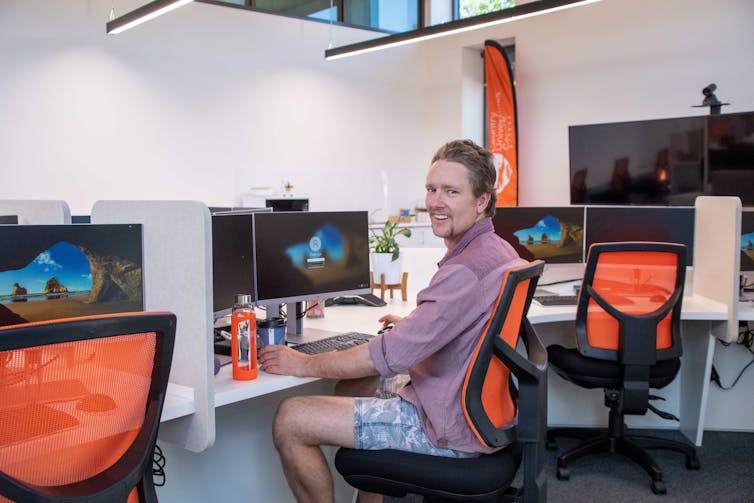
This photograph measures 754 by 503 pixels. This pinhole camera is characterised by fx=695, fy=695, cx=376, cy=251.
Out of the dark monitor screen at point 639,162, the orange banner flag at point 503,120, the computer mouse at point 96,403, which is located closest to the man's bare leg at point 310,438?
the computer mouse at point 96,403

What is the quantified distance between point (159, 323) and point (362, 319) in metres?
1.55

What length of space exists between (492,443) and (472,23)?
14.7 feet

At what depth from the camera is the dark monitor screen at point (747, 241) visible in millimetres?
3566

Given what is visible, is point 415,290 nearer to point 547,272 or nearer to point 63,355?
point 547,272

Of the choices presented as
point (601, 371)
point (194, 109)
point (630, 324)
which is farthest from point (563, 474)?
point (194, 109)

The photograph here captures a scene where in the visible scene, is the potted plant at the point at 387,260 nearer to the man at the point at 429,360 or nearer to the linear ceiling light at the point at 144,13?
the man at the point at 429,360

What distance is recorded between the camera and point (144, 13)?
5.09 metres

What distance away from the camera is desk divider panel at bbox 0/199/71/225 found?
2.58 meters

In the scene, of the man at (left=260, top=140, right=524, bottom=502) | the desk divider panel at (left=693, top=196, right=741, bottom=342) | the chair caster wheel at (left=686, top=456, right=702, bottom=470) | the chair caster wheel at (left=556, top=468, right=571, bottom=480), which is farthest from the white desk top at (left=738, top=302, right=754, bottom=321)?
the man at (left=260, top=140, right=524, bottom=502)

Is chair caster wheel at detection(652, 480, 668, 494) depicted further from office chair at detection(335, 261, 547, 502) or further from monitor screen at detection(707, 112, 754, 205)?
monitor screen at detection(707, 112, 754, 205)

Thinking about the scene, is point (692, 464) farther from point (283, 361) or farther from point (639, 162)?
point (639, 162)

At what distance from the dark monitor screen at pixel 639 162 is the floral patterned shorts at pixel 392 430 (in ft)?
16.1

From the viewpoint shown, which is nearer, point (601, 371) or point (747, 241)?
point (601, 371)

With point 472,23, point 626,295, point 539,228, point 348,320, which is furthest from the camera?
point 472,23
